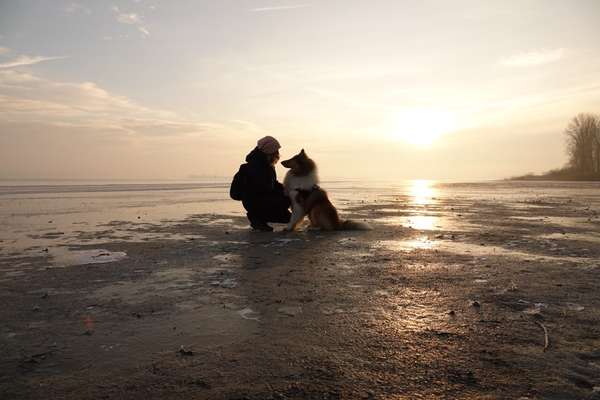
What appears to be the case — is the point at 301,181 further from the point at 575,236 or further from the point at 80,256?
the point at 575,236

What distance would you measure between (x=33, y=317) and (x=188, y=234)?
14.5 feet

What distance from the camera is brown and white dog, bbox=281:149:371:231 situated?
7855mm

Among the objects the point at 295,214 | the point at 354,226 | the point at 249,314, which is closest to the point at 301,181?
the point at 295,214

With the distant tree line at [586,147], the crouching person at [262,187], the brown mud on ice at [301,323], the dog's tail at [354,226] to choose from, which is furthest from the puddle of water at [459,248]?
the distant tree line at [586,147]

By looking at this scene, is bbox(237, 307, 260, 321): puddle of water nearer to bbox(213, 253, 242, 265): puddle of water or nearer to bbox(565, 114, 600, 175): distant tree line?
bbox(213, 253, 242, 265): puddle of water

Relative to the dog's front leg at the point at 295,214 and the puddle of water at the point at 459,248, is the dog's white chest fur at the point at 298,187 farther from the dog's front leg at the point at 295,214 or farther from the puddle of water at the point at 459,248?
the puddle of water at the point at 459,248

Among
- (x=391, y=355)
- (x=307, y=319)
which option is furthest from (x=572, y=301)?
(x=307, y=319)

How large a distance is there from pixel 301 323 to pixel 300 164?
220 inches

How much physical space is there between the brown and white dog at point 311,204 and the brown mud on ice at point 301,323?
2137mm

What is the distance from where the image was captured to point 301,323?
9.00 ft

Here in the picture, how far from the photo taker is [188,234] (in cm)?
731

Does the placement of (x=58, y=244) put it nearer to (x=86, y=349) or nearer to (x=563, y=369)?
(x=86, y=349)

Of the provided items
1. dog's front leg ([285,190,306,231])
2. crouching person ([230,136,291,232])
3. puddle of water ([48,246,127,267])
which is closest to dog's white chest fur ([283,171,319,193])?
dog's front leg ([285,190,306,231])

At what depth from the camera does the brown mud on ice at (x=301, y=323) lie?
1917 mm
